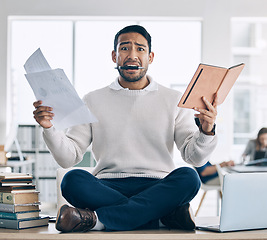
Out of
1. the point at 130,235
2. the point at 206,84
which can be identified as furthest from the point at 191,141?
A: the point at 130,235

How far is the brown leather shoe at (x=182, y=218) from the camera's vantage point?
1.67 metres

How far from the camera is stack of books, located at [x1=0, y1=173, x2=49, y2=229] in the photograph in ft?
5.57

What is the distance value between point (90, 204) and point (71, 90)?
465 millimetres

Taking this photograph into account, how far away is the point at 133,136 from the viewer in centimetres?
205

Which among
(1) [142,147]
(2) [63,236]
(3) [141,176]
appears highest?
(1) [142,147]

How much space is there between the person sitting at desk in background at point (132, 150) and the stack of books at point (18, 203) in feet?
0.47

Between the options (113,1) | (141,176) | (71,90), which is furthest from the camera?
(113,1)

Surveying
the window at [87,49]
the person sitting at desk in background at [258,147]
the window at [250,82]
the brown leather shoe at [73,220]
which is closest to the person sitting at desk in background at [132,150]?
the brown leather shoe at [73,220]

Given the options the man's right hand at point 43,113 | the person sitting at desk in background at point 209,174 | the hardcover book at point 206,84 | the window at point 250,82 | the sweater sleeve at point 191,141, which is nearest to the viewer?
the hardcover book at point 206,84

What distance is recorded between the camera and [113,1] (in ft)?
20.5

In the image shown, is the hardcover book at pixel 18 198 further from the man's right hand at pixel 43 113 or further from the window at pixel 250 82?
the window at pixel 250 82

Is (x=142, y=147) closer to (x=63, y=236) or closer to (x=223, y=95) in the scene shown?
(x=223, y=95)

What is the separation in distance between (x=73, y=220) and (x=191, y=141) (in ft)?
2.15

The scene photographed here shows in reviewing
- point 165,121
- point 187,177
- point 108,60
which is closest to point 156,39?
point 108,60
